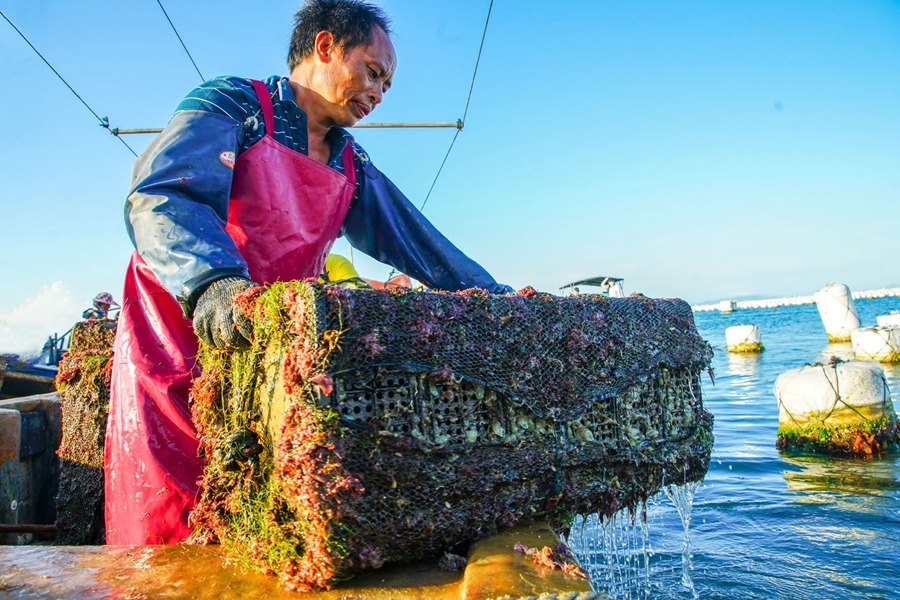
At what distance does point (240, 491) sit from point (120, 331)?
0.91m

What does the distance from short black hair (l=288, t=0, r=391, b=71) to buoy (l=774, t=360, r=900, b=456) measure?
346 inches

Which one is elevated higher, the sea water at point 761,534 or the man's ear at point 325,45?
the man's ear at point 325,45

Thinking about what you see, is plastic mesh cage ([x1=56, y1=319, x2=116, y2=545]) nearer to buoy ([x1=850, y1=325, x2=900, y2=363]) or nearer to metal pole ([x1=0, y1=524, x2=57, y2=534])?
metal pole ([x1=0, y1=524, x2=57, y2=534])

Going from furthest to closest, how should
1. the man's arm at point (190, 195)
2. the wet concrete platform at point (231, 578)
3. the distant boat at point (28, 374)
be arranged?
1. the distant boat at point (28, 374)
2. the man's arm at point (190, 195)
3. the wet concrete platform at point (231, 578)

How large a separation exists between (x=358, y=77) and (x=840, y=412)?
9.01 meters

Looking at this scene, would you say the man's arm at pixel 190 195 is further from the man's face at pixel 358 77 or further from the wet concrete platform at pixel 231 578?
the wet concrete platform at pixel 231 578

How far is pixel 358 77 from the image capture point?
7.66 ft

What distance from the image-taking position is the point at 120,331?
7.14ft

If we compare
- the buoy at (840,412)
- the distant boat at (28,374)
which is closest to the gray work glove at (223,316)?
the distant boat at (28,374)

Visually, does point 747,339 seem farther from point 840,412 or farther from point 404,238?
point 404,238

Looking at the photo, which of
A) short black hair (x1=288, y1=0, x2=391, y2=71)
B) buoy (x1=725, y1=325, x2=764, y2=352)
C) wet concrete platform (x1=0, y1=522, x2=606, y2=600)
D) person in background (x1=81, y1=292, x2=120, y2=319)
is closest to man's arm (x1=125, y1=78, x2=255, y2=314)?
short black hair (x1=288, y1=0, x2=391, y2=71)

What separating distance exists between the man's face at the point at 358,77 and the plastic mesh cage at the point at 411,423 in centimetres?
111

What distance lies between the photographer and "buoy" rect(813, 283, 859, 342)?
25.6m

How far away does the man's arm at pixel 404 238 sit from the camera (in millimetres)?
2791
